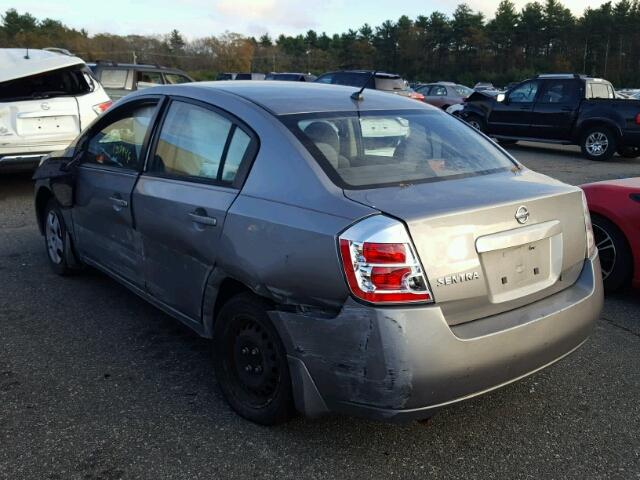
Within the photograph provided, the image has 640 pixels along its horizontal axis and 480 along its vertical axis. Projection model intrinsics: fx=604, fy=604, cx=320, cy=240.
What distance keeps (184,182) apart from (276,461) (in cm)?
153

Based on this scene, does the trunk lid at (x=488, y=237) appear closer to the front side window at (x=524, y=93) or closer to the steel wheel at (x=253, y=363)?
the steel wheel at (x=253, y=363)

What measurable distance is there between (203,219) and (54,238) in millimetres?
2576

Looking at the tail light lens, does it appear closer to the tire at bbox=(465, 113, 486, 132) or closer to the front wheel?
the front wheel

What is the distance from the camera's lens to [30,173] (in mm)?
9898

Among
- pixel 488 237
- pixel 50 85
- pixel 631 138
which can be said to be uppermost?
pixel 50 85

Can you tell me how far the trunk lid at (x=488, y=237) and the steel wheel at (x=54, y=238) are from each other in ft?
10.5

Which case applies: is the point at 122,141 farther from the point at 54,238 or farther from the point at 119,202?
the point at 54,238

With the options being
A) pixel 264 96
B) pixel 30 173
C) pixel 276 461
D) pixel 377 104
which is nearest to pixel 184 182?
pixel 264 96

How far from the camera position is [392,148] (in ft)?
10.3

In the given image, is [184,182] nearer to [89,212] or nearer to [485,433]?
[89,212]

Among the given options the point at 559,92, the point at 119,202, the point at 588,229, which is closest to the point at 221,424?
the point at 119,202

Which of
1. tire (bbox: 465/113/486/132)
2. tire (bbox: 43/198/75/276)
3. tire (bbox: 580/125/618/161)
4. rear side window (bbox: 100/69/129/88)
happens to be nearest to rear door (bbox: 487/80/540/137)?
tire (bbox: 465/113/486/132)

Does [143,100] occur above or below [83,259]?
above

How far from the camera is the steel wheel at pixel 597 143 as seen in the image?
13523mm
